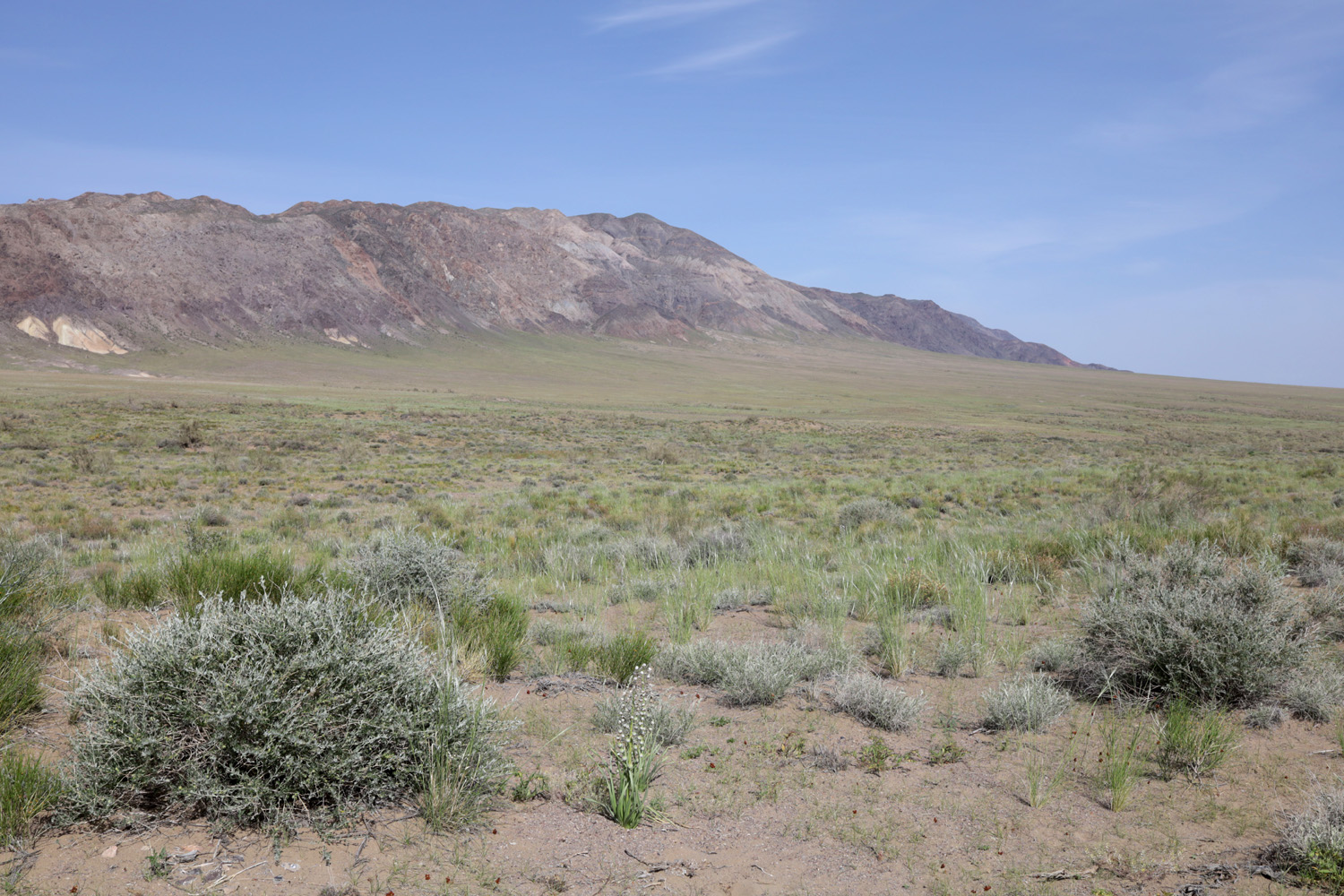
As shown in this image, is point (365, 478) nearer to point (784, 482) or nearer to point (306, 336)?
point (784, 482)

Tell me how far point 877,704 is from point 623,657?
182cm

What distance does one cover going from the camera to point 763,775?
4.32m

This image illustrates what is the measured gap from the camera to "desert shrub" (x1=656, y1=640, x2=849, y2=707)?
207 inches

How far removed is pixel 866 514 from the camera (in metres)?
14.8

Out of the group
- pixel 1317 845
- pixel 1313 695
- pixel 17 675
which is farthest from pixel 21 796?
pixel 1313 695

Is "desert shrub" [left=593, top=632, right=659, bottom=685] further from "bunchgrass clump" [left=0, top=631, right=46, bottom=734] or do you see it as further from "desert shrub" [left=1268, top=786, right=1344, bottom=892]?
"desert shrub" [left=1268, top=786, right=1344, bottom=892]

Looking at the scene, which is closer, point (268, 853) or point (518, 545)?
point (268, 853)

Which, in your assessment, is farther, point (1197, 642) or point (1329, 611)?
point (1329, 611)

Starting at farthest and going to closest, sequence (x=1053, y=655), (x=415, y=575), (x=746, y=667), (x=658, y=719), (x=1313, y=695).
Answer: (x=415, y=575), (x=1053, y=655), (x=746, y=667), (x=1313, y=695), (x=658, y=719)

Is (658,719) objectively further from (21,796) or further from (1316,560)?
(1316,560)

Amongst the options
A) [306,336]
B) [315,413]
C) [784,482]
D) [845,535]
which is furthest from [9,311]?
[845,535]

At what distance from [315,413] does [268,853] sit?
47158 millimetres

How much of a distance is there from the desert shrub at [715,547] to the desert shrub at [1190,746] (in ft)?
18.5

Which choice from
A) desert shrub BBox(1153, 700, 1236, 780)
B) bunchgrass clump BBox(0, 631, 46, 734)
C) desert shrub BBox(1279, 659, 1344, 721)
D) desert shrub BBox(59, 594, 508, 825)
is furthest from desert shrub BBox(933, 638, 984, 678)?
bunchgrass clump BBox(0, 631, 46, 734)
